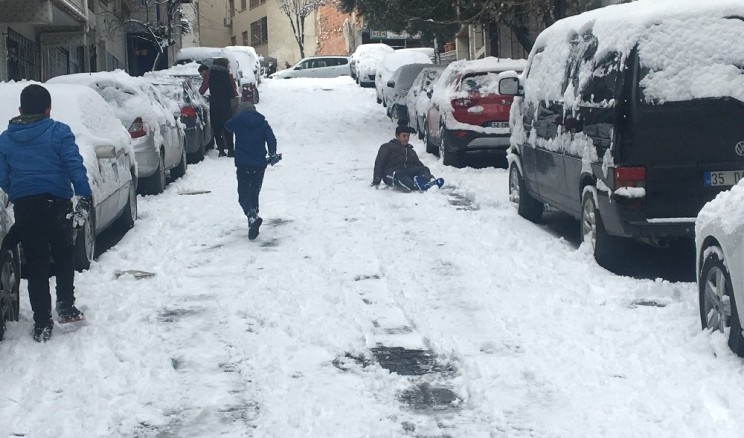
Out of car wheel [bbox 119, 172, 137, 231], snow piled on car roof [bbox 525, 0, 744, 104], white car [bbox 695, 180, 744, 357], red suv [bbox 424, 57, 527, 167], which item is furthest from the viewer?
red suv [bbox 424, 57, 527, 167]

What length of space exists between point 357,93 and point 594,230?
33.2 metres

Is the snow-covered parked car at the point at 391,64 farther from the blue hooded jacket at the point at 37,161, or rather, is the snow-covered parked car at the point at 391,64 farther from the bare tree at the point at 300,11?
the bare tree at the point at 300,11

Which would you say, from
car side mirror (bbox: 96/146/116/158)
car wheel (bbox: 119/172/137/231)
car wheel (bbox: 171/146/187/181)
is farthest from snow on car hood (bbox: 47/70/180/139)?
car side mirror (bbox: 96/146/116/158)

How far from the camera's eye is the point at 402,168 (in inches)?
631

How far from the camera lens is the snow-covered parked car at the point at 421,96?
23.8 m

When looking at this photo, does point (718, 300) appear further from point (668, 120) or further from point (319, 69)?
point (319, 69)

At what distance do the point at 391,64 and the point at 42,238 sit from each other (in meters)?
29.5

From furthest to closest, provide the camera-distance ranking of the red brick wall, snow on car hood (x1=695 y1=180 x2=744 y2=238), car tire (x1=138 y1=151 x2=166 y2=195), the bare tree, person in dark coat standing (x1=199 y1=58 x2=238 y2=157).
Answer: the bare tree < the red brick wall < person in dark coat standing (x1=199 y1=58 x2=238 y2=157) < car tire (x1=138 y1=151 x2=166 y2=195) < snow on car hood (x1=695 y1=180 x2=744 y2=238)

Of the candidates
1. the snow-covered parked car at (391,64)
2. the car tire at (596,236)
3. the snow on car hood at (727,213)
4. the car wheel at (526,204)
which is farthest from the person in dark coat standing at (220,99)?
the snow on car hood at (727,213)

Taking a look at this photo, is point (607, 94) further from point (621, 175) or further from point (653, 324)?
point (653, 324)

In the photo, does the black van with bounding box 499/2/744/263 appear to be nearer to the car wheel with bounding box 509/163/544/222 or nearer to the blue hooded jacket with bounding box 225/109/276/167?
the car wheel with bounding box 509/163/544/222

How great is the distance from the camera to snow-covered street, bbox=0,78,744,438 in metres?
5.95

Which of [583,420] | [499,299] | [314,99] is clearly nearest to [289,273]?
[499,299]

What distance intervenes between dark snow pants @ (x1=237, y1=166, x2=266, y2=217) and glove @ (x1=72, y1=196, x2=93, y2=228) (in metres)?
2.32
